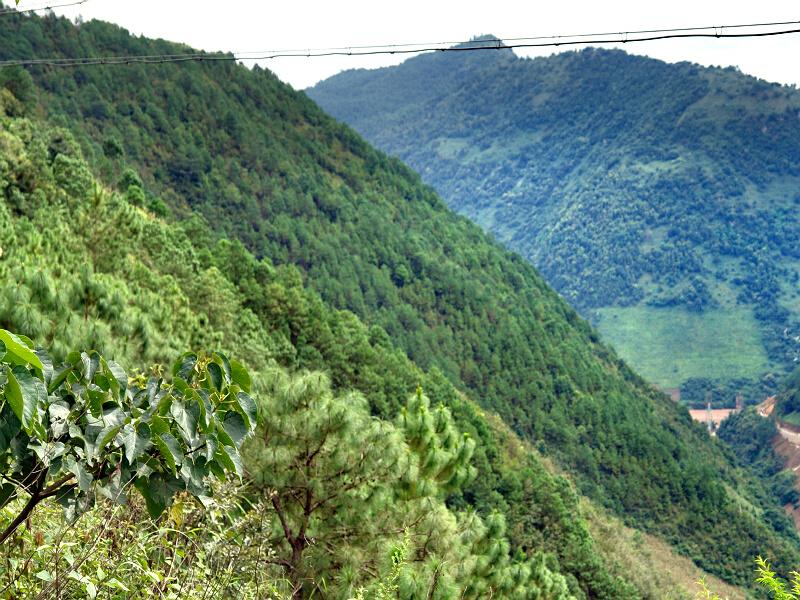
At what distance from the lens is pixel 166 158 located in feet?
267

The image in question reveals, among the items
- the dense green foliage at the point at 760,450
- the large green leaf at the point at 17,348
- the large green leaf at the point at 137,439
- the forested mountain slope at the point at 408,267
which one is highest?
the large green leaf at the point at 17,348

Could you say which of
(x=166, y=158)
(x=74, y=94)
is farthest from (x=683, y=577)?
(x=74, y=94)

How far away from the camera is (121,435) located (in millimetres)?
2898

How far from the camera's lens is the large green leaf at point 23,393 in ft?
7.50

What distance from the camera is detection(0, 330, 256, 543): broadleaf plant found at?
9.31 feet

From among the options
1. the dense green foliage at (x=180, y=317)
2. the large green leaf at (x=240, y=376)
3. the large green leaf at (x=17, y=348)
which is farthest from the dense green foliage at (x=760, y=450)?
the large green leaf at (x=17, y=348)

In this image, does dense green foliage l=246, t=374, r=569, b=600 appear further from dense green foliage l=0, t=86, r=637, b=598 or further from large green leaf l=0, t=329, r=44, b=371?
large green leaf l=0, t=329, r=44, b=371

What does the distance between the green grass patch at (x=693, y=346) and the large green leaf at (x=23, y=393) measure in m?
173

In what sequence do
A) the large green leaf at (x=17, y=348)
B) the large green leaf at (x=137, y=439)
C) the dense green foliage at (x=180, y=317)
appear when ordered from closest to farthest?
the large green leaf at (x=17, y=348) → the large green leaf at (x=137, y=439) → the dense green foliage at (x=180, y=317)

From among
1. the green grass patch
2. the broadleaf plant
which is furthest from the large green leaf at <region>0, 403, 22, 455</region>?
the green grass patch

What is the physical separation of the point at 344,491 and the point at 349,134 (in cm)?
10224

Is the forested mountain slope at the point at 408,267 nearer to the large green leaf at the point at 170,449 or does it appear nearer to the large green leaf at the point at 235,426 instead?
the large green leaf at the point at 235,426

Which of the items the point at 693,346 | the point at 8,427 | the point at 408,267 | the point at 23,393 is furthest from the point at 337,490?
the point at 693,346

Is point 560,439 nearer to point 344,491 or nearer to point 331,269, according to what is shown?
point 331,269
